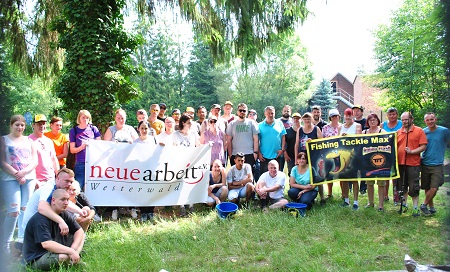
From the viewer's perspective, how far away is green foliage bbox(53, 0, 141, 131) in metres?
6.88

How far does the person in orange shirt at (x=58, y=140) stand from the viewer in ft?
17.9

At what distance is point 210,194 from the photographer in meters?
6.19

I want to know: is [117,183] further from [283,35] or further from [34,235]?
[283,35]

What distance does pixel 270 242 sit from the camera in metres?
4.48

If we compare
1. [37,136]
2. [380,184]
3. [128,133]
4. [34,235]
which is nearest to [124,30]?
[128,133]

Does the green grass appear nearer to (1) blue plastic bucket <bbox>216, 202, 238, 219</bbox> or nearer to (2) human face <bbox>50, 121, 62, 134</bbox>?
(1) blue plastic bucket <bbox>216, 202, 238, 219</bbox>

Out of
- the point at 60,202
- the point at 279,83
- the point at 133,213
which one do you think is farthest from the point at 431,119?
the point at 279,83

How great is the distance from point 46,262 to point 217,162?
3.26m

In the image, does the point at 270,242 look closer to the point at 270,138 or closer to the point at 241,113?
the point at 270,138

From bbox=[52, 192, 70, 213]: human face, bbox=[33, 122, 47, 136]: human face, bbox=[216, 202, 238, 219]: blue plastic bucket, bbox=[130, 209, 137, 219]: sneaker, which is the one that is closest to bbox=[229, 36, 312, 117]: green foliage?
bbox=[216, 202, 238, 219]: blue plastic bucket

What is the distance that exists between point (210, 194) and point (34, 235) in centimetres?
309

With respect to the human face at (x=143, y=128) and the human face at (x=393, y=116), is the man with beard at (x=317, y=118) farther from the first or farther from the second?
the human face at (x=143, y=128)

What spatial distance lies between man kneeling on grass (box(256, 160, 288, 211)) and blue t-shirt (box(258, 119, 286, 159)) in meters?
0.68

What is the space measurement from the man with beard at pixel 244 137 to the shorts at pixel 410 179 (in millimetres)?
2569
